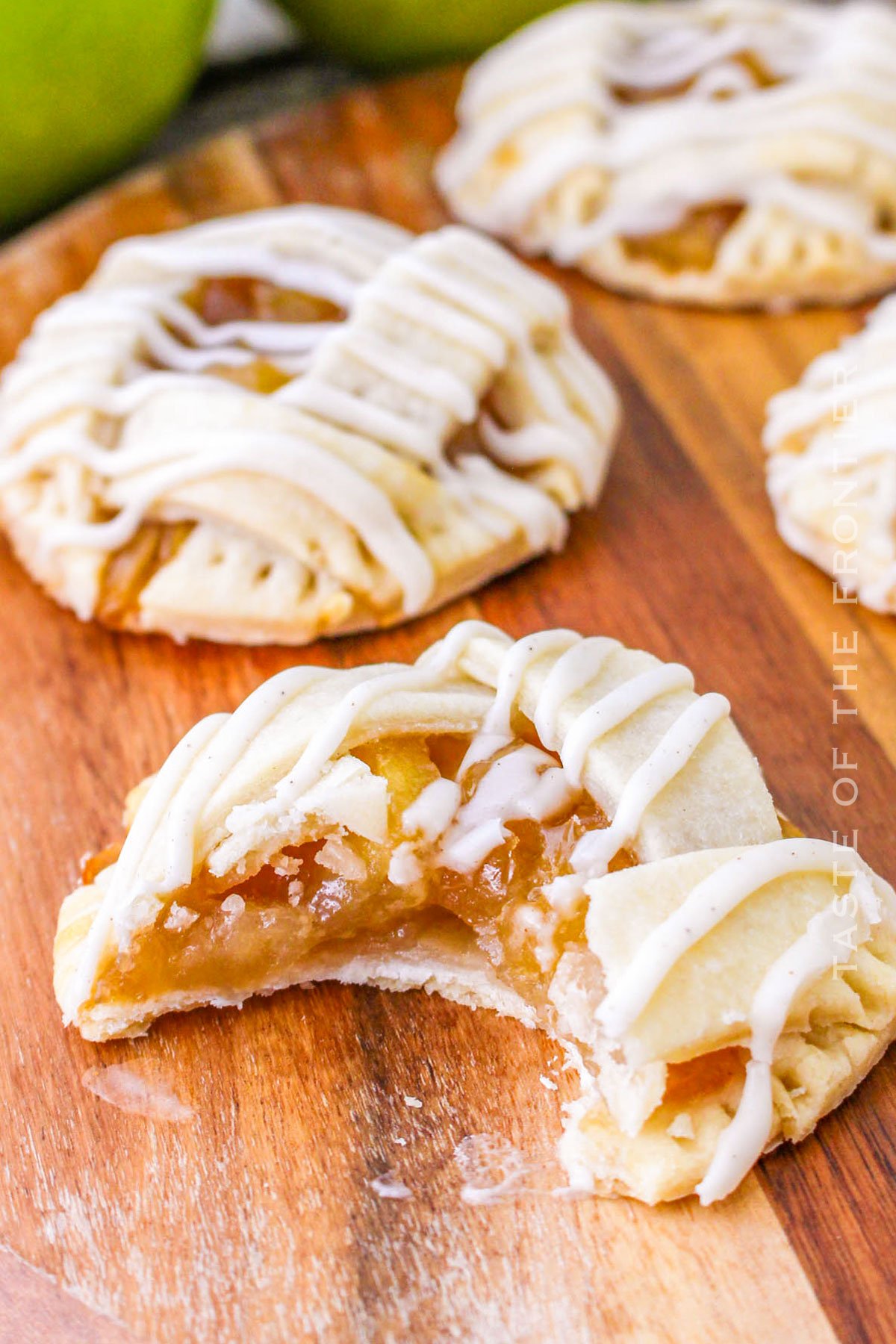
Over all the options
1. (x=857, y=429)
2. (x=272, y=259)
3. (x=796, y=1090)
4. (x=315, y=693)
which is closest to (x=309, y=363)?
(x=272, y=259)

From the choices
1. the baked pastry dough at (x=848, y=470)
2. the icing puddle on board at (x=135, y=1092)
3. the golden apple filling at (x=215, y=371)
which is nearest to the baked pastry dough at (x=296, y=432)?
the golden apple filling at (x=215, y=371)

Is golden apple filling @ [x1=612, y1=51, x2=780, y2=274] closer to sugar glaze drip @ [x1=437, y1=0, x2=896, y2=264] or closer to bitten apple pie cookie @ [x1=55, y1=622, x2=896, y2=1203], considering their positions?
sugar glaze drip @ [x1=437, y1=0, x2=896, y2=264]

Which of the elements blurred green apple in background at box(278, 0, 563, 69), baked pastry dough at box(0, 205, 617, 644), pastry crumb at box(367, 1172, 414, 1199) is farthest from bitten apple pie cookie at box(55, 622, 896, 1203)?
blurred green apple in background at box(278, 0, 563, 69)

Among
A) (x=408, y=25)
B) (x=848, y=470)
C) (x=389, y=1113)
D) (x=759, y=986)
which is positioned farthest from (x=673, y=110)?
(x=389, y=1113)

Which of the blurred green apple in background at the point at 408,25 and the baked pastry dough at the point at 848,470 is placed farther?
the blurred green apple in background at the point at 408,25

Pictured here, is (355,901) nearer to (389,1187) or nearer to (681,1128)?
(389,1187)

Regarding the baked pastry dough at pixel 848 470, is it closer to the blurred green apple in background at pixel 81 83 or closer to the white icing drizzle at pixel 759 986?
the white icing drizzle at pixel 759 986

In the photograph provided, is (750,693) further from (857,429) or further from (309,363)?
(309,363)
